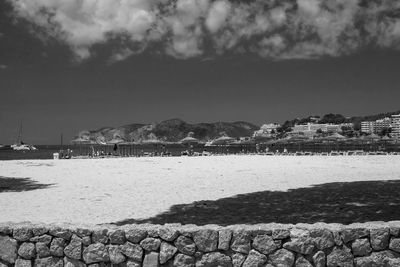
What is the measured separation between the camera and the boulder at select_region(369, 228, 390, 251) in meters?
4.82

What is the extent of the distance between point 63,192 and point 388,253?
13.7 m

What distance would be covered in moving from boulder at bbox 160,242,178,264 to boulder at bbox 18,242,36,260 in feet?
6.41

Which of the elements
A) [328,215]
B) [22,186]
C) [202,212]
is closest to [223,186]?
[202,212]

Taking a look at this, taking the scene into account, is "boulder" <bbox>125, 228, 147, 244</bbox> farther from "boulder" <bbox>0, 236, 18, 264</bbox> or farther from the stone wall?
"boulder" <bbox>0, 236, 18, 264</bbox>

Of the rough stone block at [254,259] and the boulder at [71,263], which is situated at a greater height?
the rough stone block at [254,259]

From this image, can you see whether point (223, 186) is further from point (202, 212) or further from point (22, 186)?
point (22, 186)

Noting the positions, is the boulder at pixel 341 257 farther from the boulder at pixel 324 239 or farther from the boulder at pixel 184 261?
the boulder at pixel 184 261

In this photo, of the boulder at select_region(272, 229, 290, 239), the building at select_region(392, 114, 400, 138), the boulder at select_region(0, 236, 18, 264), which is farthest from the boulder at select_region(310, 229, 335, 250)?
the building at select_region(392, 114, 400, 138)

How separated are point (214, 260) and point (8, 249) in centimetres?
309

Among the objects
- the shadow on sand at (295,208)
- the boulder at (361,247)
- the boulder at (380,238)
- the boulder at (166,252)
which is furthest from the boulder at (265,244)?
the shadow on sand at (295,208)

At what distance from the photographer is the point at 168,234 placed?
5.20 meters

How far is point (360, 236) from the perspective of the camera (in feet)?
15.9

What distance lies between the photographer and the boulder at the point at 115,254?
209 inches

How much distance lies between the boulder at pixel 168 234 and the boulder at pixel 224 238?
597 millimetres
